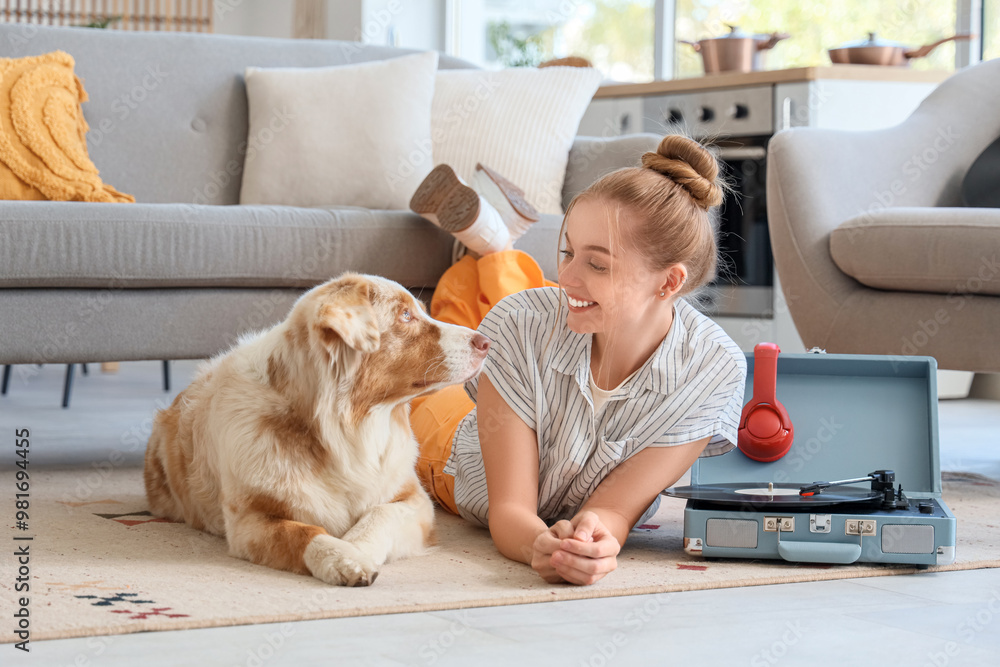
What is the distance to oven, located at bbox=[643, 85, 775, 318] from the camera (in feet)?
14.6

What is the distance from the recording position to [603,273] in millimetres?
1816

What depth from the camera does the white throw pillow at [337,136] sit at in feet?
11.2

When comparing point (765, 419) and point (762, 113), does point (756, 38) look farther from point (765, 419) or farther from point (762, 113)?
point (765, 419)

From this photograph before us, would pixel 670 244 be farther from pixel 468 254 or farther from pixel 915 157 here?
pixel 915 157

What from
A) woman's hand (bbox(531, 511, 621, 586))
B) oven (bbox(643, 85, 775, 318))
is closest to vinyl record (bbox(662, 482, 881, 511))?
woman's hand (bbox(531, 511, 621, 586))

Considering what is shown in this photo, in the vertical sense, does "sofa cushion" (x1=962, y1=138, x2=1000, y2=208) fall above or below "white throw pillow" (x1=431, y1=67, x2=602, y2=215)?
below

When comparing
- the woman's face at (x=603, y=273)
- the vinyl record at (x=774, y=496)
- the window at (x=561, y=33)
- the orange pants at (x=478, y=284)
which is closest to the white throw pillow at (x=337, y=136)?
the orange pants at (x=478, y=284)

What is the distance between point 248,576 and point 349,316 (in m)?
0.44

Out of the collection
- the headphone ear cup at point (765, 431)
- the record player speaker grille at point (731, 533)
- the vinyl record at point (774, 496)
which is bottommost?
the record player speaker grille at point (731, 533)

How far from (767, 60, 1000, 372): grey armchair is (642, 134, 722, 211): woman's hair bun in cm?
95

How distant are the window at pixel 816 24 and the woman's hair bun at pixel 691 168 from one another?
10.0 ft

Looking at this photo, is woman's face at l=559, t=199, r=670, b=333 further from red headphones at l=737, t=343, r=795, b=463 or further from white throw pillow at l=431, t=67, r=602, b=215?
white throw pillow at l=431, t=67, r=602, b=215

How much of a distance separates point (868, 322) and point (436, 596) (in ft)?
5.17

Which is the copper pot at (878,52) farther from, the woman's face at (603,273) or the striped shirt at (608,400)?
the woman's face at (603,273)
